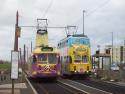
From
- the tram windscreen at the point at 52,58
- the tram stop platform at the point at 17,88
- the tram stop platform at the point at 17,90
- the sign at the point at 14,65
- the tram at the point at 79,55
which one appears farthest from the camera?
the tram at the point at 79,55

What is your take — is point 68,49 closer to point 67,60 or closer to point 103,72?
Result: point 67,60

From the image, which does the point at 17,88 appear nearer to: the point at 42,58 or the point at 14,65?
the point at 42,58

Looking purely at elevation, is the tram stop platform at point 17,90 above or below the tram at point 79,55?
below

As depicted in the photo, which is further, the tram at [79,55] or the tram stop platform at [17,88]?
the tram at [79,55]

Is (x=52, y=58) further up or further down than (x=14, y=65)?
further up

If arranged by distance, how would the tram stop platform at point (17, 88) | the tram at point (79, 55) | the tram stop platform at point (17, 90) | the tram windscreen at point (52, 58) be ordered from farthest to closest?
the tram at point (79, 55)
the tram windscreen at point (52, 58)
the tram stop platform at point (17, 88)
the tram stop platform at point (17, 90)

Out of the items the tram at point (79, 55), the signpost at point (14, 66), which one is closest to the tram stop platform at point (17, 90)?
the signpost at point (14, 66)

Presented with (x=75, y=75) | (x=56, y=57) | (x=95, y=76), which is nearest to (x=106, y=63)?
(x=95, y=76)

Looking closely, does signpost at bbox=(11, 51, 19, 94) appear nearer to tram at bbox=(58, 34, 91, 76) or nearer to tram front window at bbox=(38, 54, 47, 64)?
tram front window at bbox=(38, 54, 47, 64)

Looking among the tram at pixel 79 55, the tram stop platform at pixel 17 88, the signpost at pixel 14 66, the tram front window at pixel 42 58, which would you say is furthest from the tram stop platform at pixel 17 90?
the tram at pixel 79 55

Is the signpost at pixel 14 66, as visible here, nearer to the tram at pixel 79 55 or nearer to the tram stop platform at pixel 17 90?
the tram stop platform at pixel 17 90

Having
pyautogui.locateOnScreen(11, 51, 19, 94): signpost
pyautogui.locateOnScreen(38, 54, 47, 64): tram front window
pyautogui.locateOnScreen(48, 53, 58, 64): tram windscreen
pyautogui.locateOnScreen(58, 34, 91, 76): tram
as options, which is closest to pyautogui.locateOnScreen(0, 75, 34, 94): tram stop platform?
pyautogui.locateOnScreen(38, 54, 47, 64): tram front window

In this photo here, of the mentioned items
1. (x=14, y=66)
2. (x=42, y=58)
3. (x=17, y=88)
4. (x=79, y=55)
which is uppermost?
(x=79, y=55)

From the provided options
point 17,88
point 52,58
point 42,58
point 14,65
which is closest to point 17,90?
point 17,88
